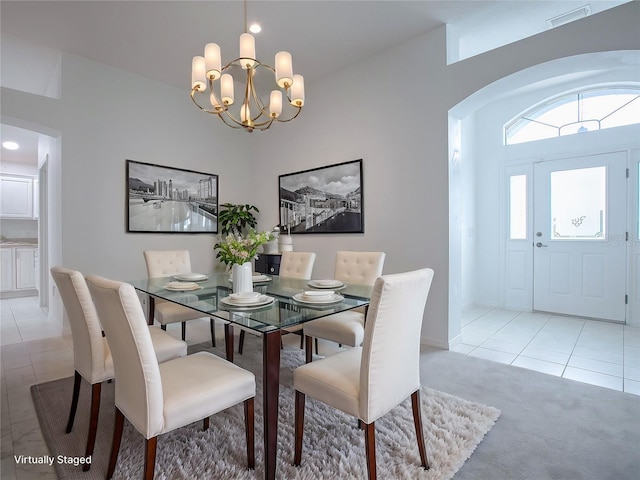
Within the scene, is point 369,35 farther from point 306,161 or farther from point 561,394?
point 561,394

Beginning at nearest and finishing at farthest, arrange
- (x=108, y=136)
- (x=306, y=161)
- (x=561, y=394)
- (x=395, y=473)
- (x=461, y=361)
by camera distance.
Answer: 1. (x=395, y=473)
2. (x=561, y=394)
3. (x=461, y=361)
4. (x=108, y=136)
5. (x=306, y=161)

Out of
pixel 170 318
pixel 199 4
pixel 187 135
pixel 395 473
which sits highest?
pixel 199 4

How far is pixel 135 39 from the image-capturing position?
330cm

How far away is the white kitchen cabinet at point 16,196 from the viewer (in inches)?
242

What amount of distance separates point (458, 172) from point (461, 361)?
1.83m

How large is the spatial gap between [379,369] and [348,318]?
3.73ft

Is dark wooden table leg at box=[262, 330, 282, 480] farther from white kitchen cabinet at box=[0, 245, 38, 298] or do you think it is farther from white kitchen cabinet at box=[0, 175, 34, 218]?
white kitchen cabinet at box=[0, 175, 34, 218]

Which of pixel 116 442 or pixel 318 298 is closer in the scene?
pixel 116 442

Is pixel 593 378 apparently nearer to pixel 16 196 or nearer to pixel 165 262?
pixel 165 262

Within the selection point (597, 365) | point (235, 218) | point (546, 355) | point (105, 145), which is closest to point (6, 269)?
point (105, 145)

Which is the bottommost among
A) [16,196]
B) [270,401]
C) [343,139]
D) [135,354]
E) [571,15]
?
[270,401]

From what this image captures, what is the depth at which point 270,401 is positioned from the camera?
143 cm

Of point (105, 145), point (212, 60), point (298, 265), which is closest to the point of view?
point (212, 60)

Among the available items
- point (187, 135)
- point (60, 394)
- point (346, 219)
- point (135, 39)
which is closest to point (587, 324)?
point (346, 219)
